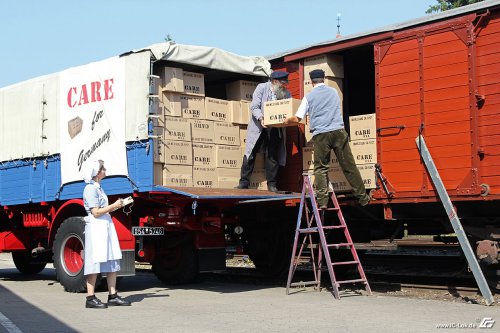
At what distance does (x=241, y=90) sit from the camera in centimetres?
1166

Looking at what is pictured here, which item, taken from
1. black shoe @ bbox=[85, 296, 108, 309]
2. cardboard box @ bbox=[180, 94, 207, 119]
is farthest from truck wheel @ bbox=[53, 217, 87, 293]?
cardboard box @ bbox=[180, 94, 207, 119]

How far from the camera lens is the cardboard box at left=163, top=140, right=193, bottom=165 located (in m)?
10.0

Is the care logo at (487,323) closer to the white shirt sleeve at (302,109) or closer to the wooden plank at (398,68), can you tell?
the wooden plank at (398,68)

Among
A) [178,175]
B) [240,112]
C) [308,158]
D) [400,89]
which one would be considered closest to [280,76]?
[240,112]

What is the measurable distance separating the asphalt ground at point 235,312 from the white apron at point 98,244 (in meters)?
0.57

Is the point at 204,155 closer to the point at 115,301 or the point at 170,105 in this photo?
the point at 170,105

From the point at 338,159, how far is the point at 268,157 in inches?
58.5

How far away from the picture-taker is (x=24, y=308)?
8945 mm

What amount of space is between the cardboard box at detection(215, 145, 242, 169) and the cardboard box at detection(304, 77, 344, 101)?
145 centimetres

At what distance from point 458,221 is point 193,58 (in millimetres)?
4523

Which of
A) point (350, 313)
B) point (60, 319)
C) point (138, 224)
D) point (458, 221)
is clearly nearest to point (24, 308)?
point (60, 319)

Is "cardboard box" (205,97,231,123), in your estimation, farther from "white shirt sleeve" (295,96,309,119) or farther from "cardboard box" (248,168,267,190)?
"white shirt sleeve" (295,96,309,119)

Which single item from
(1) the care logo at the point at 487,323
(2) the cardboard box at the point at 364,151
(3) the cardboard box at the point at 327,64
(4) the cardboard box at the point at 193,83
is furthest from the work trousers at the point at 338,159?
(1) the care logo at the point at 487,323

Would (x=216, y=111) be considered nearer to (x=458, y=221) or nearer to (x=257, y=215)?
(x=257, y=215)
